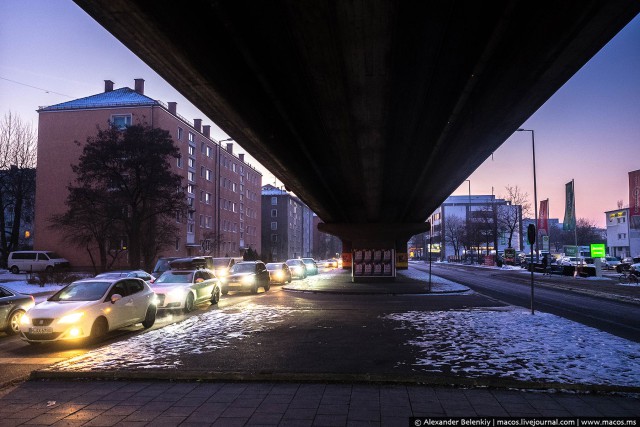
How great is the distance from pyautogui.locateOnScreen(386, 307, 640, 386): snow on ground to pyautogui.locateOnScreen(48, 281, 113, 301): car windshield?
24.5ft

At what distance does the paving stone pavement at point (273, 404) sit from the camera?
5.31 meters

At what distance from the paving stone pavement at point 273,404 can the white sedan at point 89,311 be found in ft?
11.9

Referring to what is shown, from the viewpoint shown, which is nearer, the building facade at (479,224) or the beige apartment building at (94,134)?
the beige apartment building at (94,134)

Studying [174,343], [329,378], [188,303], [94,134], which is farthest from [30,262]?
[329,378]

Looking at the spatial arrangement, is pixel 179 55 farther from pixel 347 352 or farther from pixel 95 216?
pixel 95 216

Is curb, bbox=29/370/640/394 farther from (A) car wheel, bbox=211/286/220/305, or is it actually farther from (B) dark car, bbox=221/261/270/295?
(B) dark car, bbox=221/261/270/295

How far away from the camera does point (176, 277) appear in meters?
18.2

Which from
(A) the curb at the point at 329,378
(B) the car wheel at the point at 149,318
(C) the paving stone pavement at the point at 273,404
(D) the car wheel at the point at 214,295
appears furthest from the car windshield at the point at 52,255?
(C) the paving stone pavement at the point at 273,404

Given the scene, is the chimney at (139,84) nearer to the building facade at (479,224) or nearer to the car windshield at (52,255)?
the car windshield at (52,255)

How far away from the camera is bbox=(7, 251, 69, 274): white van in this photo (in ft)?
150

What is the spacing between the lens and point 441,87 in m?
10.6

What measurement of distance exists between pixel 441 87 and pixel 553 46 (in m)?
2.93

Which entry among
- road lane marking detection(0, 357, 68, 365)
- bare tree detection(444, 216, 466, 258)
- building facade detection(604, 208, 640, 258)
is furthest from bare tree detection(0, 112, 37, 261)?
building facade detection(604, 208, 640, 258)

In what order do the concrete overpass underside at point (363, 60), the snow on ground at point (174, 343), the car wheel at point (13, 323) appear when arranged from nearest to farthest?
the concrete overpass underside at point (363, 60)
the snow on ground at point (174, 343)
the car wheel at point (13, 323)
